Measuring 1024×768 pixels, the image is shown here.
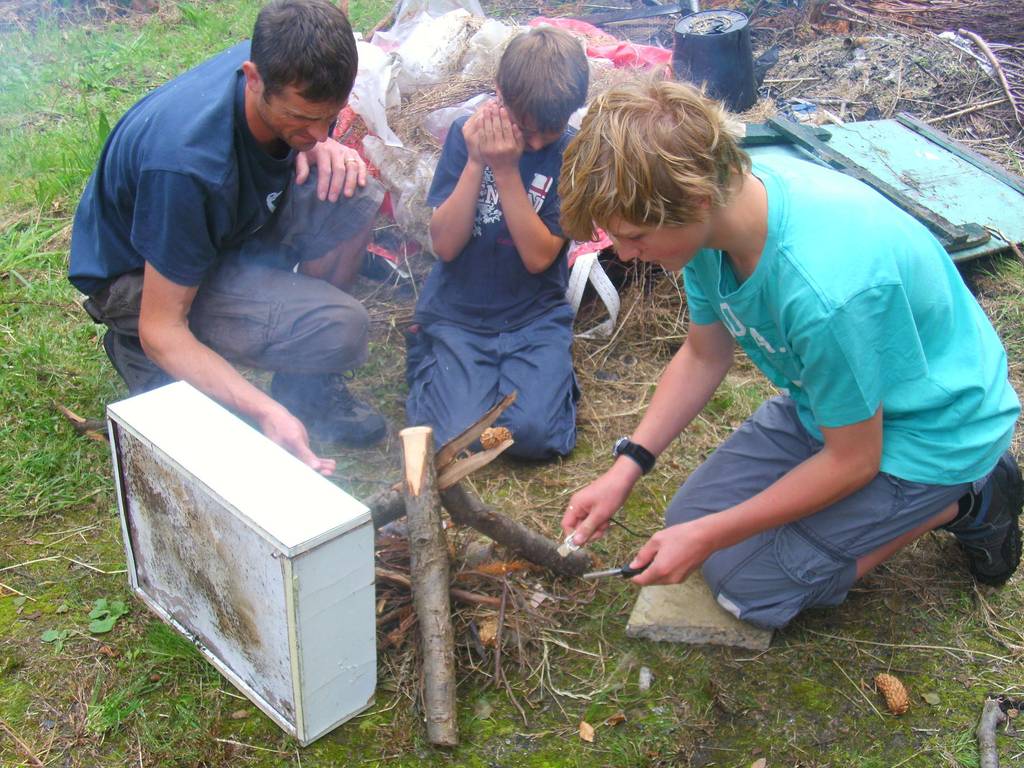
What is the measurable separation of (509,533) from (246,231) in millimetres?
1274

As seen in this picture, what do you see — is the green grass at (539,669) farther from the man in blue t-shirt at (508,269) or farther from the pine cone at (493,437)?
the pine cone at (493,437)

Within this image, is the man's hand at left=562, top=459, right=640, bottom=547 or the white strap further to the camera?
the white strap

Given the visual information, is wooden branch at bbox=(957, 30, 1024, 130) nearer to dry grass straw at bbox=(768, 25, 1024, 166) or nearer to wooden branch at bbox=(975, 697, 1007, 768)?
dry grass straw at bbox=(768, 25, 1024, 166)

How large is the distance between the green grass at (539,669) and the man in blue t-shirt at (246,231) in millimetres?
421

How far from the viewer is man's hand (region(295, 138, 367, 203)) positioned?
3.17 m

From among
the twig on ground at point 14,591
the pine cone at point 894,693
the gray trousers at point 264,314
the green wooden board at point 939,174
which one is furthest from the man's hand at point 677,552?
the green wooden board at point 939,174

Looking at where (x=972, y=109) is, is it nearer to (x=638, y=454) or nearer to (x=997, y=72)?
(x=997, y=72)

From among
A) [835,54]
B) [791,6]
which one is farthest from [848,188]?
[791,6]

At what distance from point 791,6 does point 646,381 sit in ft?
14.7

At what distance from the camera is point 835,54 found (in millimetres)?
6004

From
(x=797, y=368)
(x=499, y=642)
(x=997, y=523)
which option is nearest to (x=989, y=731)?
(x=997, y=523)

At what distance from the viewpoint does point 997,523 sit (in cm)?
245

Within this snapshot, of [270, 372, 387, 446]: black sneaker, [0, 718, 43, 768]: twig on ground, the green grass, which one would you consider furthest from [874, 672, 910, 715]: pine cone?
[0, 718, 43, 768]: twig on ground

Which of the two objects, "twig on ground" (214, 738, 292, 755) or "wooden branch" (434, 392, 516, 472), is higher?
"wooden branch" (434, 392, 516, 472)
